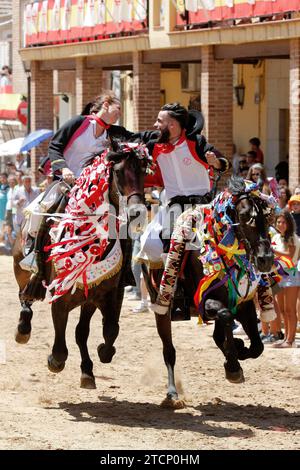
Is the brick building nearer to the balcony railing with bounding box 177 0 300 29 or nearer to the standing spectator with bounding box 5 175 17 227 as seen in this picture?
the balcony railing with bounding box 177 0 300 29

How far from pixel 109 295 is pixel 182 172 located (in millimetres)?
1194

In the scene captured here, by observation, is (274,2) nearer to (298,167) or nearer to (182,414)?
(298,167)

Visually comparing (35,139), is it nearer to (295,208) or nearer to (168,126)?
(295,208)

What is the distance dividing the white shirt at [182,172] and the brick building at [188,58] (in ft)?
30.5

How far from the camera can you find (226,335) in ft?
34.0

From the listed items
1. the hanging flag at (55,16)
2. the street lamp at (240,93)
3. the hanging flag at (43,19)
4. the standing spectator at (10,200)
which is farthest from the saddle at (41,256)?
the hanging flag at (43,19)

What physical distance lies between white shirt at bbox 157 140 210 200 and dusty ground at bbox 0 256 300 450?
1.84 meters

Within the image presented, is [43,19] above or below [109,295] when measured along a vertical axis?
above

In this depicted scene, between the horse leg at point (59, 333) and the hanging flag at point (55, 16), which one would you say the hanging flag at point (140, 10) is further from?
the horse leg at point (59, 333)

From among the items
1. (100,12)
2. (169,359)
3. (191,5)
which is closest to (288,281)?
(169,359)

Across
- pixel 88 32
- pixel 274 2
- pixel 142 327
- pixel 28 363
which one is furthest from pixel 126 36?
pixel 28 363

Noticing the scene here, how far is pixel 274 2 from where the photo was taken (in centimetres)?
2073

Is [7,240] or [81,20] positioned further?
[81,20]

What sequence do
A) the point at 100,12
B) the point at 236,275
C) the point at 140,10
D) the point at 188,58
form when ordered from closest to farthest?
the point at 236,275 < the point at 188,58 < the point at 140,10 < the point at 100,12
